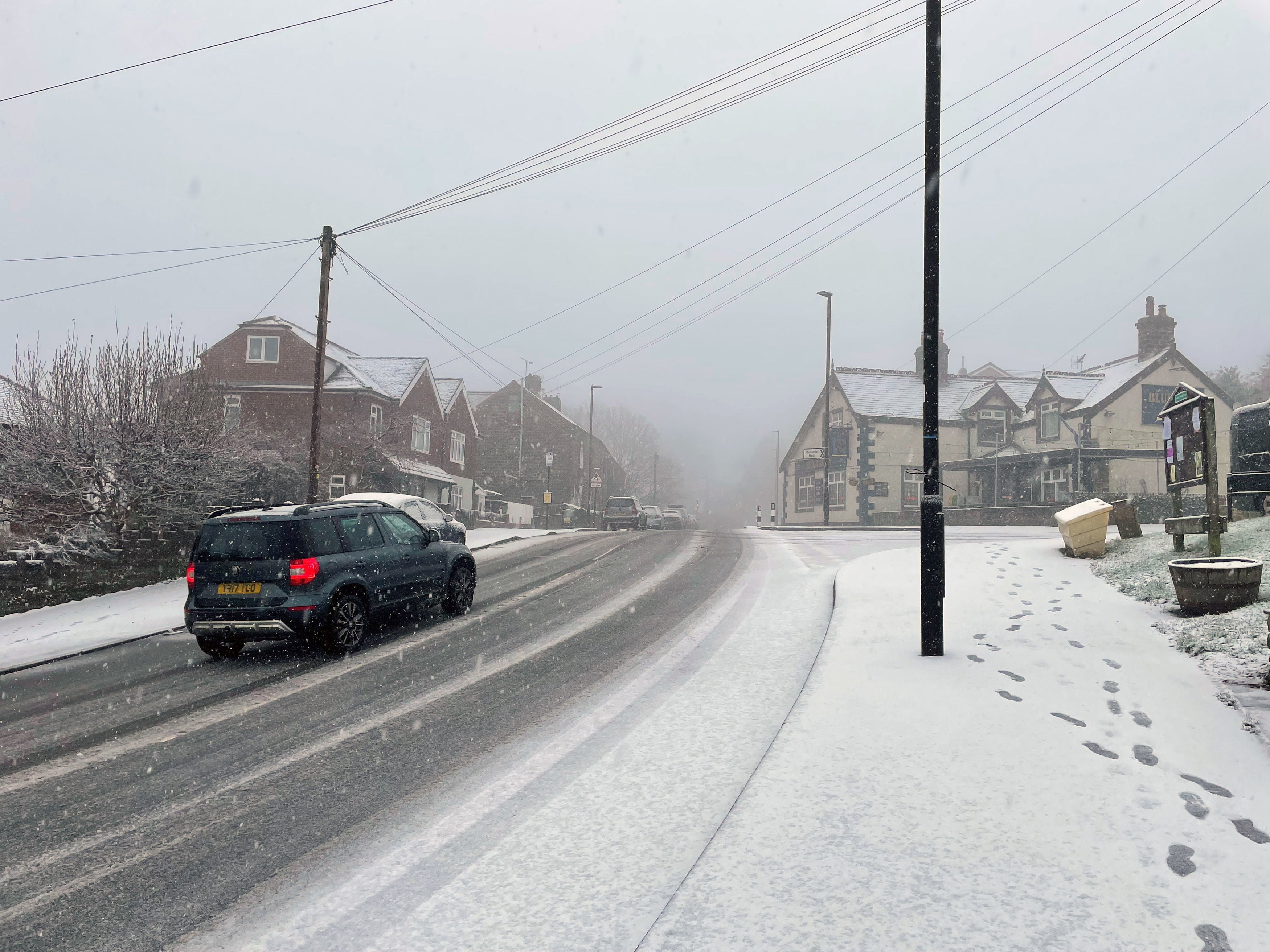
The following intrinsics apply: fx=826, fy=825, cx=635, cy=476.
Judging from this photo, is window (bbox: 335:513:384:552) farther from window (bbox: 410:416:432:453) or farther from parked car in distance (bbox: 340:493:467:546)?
window (bbox: 410:416:432:453)

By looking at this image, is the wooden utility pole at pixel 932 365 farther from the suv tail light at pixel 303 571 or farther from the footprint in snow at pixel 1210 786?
the suv tail light at pixel 303 571

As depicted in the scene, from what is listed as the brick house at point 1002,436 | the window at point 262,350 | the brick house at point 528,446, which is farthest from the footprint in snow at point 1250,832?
the brick house at point 528,446

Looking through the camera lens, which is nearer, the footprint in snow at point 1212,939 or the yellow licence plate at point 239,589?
the footprint in snow at point 1212,939

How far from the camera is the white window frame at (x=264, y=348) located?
137 feet

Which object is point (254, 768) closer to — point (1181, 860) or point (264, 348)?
point (1181, 860)

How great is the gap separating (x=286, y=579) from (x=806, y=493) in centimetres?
5048

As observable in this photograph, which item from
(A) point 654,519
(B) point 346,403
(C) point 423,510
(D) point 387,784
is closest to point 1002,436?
(A) point 654,519

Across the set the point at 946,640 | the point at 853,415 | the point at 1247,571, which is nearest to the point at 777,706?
the point at 946,640

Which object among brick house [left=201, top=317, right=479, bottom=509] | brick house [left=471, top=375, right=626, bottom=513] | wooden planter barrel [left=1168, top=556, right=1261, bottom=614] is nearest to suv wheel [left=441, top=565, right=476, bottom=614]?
wooden planter barrel [left=1168, top=556, right=1261, bottom=614]

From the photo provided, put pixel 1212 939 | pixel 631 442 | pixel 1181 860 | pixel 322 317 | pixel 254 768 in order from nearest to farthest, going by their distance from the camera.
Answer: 1. pixel 1212 939
2. pixel 1181 860
3. pixel 254 768
4. pixel 322 317
5. pixel 631 442

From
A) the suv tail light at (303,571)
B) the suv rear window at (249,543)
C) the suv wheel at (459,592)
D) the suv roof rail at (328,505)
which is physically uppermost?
the suv roof rail at (328,505)

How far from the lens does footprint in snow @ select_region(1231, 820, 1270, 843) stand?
395 cm

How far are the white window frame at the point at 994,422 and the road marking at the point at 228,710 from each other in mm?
43791

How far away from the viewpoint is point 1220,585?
25.9 feet
